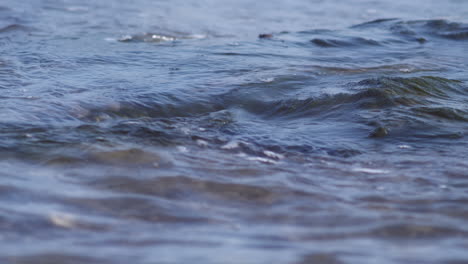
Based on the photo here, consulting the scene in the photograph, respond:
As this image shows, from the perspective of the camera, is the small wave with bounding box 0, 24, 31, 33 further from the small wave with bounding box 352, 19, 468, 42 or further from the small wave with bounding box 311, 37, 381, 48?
the small wave with bounding box 352, 19, 468, 42

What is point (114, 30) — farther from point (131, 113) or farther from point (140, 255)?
point (140, 255)

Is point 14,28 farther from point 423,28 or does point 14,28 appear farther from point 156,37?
point 423,28

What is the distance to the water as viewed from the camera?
233 cm

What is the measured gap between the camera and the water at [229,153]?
91.9 inches

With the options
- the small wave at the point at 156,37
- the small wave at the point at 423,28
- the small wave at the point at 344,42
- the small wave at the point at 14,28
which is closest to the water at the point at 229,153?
the small wave at the point at 344,42

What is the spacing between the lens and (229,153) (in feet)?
11.4

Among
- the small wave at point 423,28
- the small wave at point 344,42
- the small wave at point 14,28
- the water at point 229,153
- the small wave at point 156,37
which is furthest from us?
the small wave at point 423,28

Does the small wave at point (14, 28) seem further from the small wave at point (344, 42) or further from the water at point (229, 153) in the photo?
the small wave at point (344, 42)

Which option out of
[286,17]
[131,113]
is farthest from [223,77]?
[286,17]

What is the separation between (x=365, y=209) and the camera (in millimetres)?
2736

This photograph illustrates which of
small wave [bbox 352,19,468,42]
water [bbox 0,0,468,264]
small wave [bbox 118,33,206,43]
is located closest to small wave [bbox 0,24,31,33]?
water [bbox 0,0,468,264]

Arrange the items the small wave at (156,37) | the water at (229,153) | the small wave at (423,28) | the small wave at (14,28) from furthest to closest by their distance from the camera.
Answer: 1. the small wave at (423,28)
2. the small wave at (14,28)
3. the small wave at (156,37)
4. the water at (229,153)

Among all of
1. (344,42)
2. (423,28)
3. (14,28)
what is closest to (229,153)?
(344,42)

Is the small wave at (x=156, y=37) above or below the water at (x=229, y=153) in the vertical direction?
above
